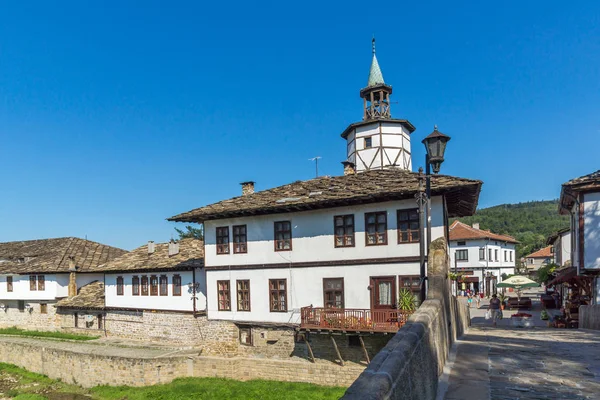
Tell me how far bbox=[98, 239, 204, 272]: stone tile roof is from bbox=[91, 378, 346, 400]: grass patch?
21.6 ft

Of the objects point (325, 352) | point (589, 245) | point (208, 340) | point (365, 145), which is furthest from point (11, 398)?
point (589, 245)

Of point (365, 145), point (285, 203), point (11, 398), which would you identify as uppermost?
point (365, 145)

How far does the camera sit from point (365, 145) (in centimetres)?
2958

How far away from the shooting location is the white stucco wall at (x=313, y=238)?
17891 millimetres

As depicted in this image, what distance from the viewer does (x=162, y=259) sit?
2827cm

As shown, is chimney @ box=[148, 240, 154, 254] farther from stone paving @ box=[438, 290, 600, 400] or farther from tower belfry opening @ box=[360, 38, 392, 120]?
stone paving @ box=[438, 290, 600, 400]

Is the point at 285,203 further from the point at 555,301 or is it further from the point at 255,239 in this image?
the point at 555,301

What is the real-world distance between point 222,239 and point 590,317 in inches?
624

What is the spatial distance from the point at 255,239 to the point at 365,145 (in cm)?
1190

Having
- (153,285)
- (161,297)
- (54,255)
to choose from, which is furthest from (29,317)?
(161,297)

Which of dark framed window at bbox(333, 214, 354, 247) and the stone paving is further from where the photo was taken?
dark framed window at bbox(333, 214, 354, 247)

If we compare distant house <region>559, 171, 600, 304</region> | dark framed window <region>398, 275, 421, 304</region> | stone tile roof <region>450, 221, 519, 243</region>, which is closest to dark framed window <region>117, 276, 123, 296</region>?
dark framed window <region>398, 275, 421, 304</region>

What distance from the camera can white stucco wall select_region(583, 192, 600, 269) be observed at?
58.2 feet

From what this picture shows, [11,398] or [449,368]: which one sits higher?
[449,368]
